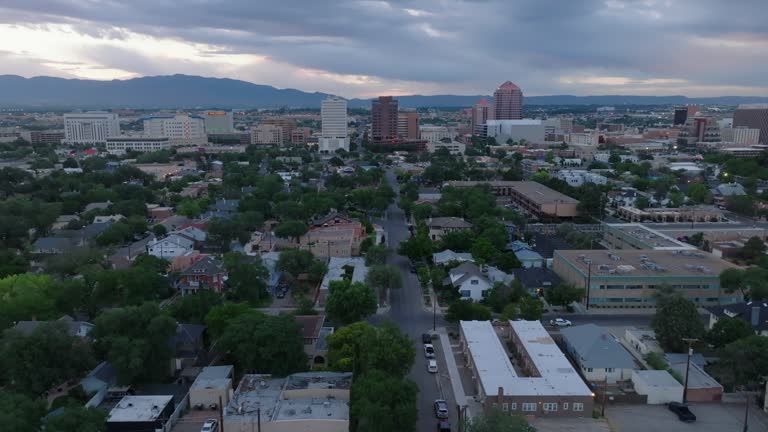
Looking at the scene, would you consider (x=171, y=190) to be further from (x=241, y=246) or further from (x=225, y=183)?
(x=241, y=246)

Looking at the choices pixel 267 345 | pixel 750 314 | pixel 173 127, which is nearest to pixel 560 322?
pixel 750 314

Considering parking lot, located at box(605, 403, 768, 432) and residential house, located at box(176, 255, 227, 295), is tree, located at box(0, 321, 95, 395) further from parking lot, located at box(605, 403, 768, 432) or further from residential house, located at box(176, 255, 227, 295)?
parking lot, located at box(605, 403, 768, 432)

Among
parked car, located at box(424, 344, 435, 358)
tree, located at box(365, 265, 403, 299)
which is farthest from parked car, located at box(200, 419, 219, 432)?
tree, located at box(365, 265, 403, 299)

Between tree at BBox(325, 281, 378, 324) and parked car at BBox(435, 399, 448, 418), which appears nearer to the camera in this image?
parked car at BBox(435, 399, 448, 418)

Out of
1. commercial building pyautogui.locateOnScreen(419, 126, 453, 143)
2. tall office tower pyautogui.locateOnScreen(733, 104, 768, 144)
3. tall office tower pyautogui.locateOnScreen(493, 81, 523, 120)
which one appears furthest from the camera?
tall office tower pyautogui.locateOnScreen(493, 81, 523, 120)

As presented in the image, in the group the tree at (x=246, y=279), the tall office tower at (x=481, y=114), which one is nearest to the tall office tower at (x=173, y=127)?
the tall office tower at (x=481, y=114)

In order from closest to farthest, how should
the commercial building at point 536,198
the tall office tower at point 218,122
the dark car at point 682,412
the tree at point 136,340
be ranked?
the dark car at point 682,412 < the tree at point 136,340 < the commercial building at point 536,198 < the tall office tower at point 218,122

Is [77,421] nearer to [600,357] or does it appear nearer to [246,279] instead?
[246,279]

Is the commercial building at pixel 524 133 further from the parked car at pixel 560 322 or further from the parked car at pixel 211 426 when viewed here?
the parked car at pixel 211 426
